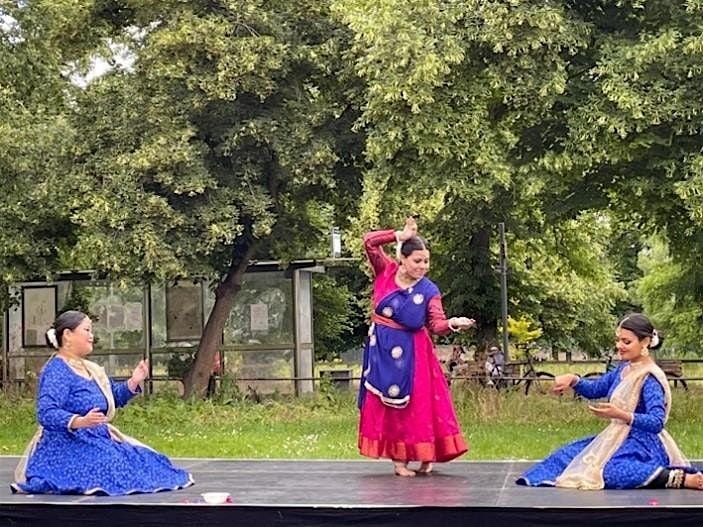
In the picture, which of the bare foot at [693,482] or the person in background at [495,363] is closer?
the bare foot at [693,482]

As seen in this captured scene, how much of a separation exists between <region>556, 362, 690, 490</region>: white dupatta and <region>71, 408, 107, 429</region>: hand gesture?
231 cm

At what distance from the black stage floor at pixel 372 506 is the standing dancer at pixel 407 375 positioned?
0.22 metres

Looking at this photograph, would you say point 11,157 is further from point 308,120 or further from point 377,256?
point 377,256

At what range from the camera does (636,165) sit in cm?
1049

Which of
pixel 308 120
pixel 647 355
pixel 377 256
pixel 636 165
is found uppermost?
pixel 308 120

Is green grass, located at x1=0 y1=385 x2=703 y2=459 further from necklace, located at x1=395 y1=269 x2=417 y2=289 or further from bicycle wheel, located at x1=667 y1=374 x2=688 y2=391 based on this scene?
necklace, located at x1=395 y1=269 x2=417 y2=289

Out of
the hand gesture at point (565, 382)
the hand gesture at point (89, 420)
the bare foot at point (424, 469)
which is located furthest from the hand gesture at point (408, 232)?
the hand gesture at point (89, 420)

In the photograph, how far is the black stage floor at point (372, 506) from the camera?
4.75 metres

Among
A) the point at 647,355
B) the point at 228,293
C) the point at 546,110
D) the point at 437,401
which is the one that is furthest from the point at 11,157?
the point at 647,355

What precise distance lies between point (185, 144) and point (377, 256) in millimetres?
6510

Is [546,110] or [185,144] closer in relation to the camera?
[546,110]

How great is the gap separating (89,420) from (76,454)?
351mm

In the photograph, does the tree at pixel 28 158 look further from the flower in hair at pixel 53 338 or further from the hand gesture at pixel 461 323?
the hand gesture at pixel 461 323

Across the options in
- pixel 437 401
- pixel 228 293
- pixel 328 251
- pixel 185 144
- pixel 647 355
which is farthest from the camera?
pixel 328 251
